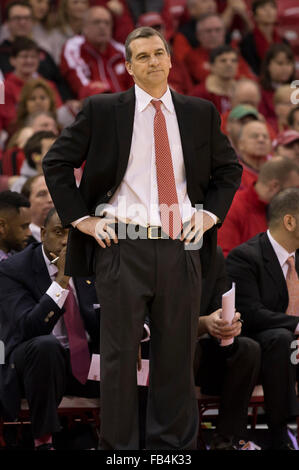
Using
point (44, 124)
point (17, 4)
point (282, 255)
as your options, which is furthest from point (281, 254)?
point (17, 4)

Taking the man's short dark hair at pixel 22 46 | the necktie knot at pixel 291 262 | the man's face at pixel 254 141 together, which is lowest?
the necktie knot at pixel 291 262

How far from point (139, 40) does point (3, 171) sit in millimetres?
3145

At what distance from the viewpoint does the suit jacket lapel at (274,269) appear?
393 centimetres

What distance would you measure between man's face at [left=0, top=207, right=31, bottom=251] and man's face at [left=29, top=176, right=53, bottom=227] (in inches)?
16.2

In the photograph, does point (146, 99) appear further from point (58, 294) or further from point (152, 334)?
point (58, 294)

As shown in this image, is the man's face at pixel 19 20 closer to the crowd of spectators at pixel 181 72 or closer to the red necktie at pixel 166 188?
the crowd of spectators at pixel 181 72

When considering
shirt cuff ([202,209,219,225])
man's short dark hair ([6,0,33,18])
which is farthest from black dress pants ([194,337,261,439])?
man's short dark hair ([6,0,33,18])

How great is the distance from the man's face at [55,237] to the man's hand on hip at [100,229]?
3.14ft

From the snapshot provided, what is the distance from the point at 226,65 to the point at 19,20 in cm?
179

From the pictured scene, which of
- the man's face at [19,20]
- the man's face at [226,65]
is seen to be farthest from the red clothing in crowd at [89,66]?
the man's face at [226,65]

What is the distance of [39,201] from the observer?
4480 mm

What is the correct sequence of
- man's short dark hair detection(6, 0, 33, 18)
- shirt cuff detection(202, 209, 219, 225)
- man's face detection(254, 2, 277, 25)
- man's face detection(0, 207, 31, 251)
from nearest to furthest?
shirt cuff detection(202, 209, 219, 225)
man's face detection(0, 207, 31, 251)
man's short dark hair detection(6, 0, 33, 18)
man's face detection(254, 2, 277, 25)

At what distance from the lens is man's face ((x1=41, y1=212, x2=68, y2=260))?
3.70 m

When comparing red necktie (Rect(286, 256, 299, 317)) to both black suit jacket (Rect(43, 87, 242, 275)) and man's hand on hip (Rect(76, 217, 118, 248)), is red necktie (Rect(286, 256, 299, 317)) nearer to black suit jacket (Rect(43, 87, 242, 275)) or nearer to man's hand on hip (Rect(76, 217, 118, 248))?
black suit jacket (Rect(43, 87, 242, 275))
